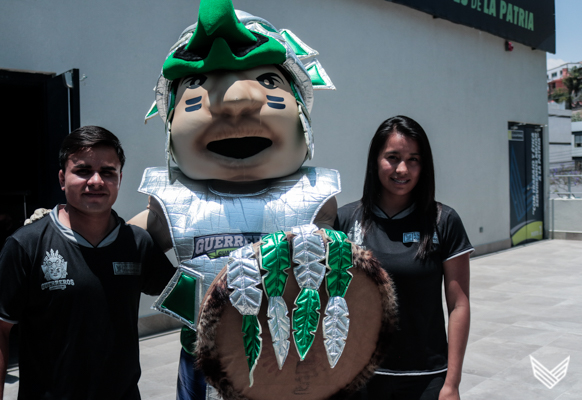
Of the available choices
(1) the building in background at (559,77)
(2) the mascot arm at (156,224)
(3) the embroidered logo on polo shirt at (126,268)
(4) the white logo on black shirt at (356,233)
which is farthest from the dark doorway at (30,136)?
(1) the building in background at (559,77)

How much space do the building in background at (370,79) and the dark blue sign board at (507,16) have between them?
0.03 m

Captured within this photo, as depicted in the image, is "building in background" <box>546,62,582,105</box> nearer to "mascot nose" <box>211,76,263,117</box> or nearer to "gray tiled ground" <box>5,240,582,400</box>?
"gray tiled ground" <box>5,240,582,400</box>

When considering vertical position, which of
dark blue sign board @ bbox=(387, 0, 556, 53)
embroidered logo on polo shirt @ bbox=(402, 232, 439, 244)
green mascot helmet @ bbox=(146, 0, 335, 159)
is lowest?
embroidered logo on polo shirt @ bbox=(402, 232, 439, 244)

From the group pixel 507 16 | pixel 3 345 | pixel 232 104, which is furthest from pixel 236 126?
pixel 507 16

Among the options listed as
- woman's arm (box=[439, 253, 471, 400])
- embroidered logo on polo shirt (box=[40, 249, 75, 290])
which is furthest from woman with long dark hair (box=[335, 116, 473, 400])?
embroidered logo on polo shirt (box=[40, 249, 75, 290])

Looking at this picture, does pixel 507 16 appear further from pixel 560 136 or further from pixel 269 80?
pixel 560 136

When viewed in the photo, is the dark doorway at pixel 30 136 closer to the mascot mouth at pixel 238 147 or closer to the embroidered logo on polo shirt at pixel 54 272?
the mascot mouth at pixel 238 147

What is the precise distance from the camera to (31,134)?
5.15 metres

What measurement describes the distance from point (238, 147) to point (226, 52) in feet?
1.25

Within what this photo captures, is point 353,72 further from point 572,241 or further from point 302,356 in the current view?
point 572,241

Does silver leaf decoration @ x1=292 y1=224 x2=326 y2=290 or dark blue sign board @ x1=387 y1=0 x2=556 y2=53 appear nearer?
silver leaf decoration @ x1=292 y1=224 x2=326 y2=290

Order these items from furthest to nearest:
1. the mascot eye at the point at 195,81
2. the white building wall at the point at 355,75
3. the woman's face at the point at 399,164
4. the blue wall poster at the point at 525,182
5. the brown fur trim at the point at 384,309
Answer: the blue wall poster at the point at 525,182, the white building wall at the point at 355,75, the mascot eye at the point at 195,81, the woman's face at the point at 399,164, the brown fur trim at the point at 384,309

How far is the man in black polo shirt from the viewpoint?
165cm
